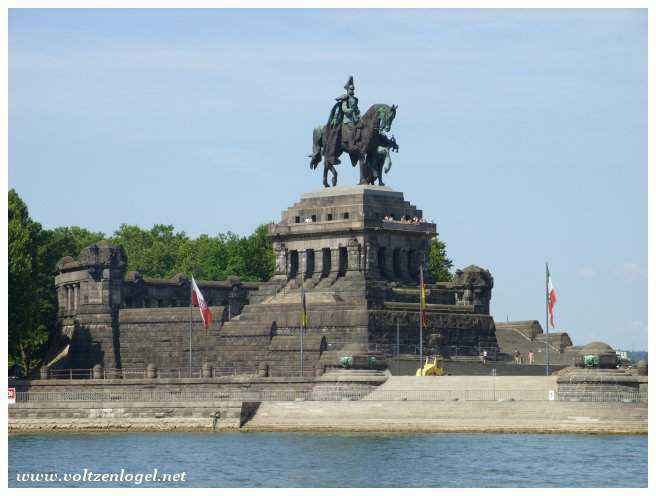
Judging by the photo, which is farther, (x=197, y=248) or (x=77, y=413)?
(x=197, y=248)

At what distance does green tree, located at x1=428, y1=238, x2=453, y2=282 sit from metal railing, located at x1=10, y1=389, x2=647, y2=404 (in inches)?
1771

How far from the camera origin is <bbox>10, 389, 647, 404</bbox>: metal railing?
4016 inches

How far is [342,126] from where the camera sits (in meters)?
133

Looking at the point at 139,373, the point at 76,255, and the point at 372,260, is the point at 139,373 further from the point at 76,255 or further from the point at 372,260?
the point at 76,255

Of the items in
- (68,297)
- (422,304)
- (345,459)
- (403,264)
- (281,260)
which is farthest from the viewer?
(68,297)

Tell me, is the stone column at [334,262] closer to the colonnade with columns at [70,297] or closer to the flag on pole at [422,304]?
the flag on pole at [422,304]

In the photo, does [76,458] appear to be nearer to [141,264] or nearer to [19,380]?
[19,380]

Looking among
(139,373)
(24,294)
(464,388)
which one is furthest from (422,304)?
(24,294)

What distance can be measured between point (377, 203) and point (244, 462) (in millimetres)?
43462

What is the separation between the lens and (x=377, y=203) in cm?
13100

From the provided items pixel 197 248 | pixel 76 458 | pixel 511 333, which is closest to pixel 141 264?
pixel 197 248

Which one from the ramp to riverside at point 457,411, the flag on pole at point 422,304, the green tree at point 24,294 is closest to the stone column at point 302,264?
the flag on pole at point 422,304

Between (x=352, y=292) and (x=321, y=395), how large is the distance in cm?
1862

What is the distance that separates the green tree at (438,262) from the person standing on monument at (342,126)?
2685 centimetres
